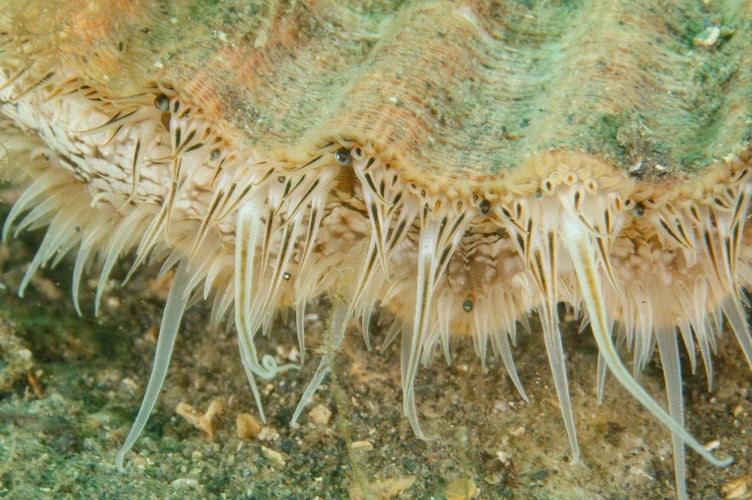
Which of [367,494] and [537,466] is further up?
[537,466]

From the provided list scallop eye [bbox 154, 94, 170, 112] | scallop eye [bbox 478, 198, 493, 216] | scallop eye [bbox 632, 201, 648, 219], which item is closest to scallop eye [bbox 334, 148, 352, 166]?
scallop eye [bbox 478, 198, 493, 216]

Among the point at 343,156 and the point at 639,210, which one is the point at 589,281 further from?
the point at 343,156

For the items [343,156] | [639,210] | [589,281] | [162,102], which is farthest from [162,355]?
[639,210]

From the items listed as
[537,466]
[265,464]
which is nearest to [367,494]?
[265,464]

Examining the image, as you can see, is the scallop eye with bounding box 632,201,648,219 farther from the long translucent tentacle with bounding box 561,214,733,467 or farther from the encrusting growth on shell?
the long translucent tentacle with bounding box 561,214,733,467

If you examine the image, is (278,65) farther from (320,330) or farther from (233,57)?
(320,330)
